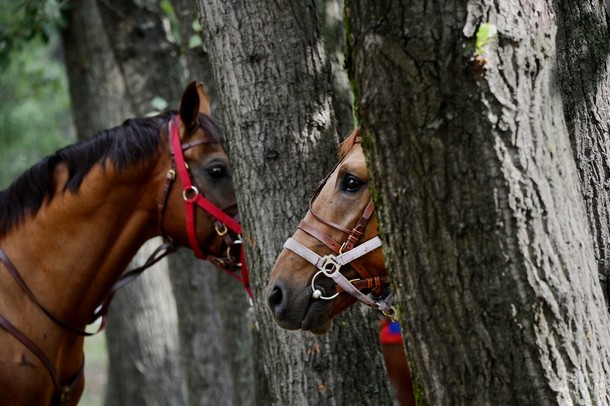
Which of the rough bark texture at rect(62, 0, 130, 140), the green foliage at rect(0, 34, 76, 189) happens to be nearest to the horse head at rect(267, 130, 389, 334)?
the rough bark texture at rect(62, 0, 130, 140)

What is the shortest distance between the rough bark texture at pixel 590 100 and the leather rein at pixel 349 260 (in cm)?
97

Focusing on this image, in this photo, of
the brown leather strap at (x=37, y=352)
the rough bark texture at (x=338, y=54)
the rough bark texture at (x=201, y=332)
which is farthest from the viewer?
the rough bark texture at (x=201, y=332)

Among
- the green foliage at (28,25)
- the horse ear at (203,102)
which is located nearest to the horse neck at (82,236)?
the horse ear at (203,102)

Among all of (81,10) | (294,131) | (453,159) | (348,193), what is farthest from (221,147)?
(81,10)

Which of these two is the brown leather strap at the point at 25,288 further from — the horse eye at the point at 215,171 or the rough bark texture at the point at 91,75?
the rough bark texture at the point at 91,75

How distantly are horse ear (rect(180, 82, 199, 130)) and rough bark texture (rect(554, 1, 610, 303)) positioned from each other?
207 cm

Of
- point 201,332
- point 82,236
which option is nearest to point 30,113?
point 201,332

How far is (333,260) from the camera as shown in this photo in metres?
3.28

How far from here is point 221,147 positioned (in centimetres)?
484

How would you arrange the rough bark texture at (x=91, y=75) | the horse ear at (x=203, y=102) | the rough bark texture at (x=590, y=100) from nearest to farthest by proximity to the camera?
the rough bark texture at (x=590, y=100) < the horse ear at (x=203, y=102) < the rough bark texture at (x=91, y=75)

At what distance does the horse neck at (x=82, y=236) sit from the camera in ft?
15.5

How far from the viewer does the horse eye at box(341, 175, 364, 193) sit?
10.8 ft

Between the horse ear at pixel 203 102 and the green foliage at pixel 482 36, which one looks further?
the horse ear at pixel 203 102

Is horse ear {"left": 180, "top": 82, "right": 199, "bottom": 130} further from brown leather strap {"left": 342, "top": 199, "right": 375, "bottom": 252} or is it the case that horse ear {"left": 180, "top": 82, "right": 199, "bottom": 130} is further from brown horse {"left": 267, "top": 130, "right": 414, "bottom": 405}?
brown leather strap {"left": 342, "top": 199, "right": 375, "bottom": 252}
